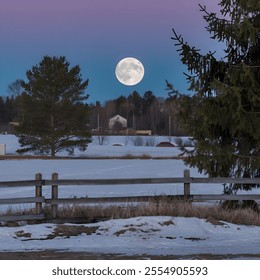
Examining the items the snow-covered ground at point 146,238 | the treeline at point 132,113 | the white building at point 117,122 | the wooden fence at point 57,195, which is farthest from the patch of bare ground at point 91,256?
the white building at point 117,122

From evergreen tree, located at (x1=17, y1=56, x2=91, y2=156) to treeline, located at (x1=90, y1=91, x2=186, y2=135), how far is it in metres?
52.6

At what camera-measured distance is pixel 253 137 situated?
11711mm

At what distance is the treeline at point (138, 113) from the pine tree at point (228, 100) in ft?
292

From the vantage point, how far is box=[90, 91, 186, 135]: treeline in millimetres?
112875

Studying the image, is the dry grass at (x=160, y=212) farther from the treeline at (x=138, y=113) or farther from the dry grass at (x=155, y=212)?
the treeline at (x=138, y=113)

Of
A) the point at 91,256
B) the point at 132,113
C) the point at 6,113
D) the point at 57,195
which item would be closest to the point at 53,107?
the point at 57,195

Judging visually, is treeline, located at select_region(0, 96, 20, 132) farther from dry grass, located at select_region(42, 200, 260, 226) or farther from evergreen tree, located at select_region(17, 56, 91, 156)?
dry grass, located at select_region(42, 200, 260, 226)

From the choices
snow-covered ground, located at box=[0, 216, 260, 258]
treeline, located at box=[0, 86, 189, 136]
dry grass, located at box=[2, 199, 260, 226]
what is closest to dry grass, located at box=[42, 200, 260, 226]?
dry grass, located at box=[2, 199, 260, 226]

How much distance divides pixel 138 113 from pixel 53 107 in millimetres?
80719

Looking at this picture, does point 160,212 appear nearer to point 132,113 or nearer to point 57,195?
point 57,195

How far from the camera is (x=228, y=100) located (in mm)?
11016

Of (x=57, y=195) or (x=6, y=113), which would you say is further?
(x=6, y=113)

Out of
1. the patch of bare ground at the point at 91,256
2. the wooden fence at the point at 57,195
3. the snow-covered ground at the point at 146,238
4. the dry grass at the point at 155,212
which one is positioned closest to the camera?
the patch of bare ground at the point at 91,256

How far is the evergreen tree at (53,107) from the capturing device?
158 ft
